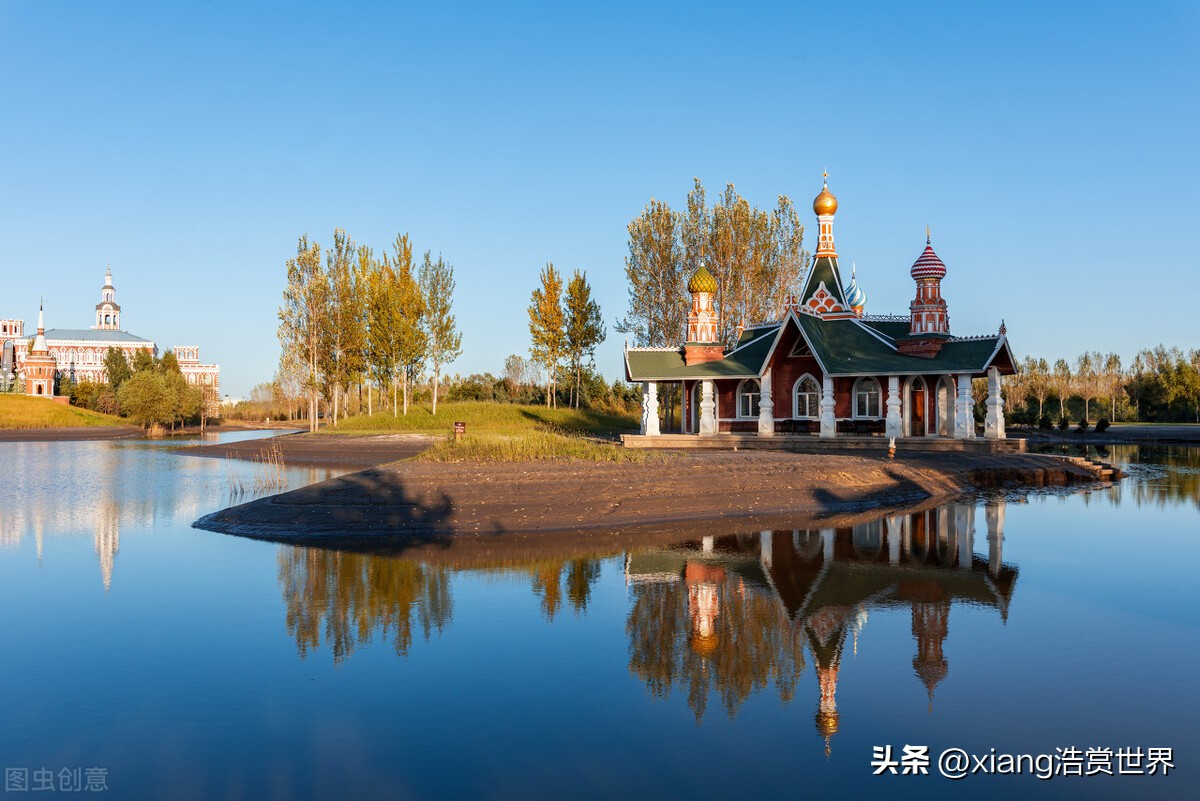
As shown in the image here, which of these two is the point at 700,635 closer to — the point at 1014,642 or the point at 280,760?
the point at 1014,642

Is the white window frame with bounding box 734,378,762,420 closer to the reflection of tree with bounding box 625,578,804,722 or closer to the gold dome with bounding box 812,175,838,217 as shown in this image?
the gold dome with bounding box 812,175,838,217

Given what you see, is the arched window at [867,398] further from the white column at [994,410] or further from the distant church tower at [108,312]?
the distant church tower at [108,312]

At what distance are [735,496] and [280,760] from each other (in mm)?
15628

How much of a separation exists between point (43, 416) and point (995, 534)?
7617 cm

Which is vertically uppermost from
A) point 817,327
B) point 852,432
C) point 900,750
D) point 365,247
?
point 365,247

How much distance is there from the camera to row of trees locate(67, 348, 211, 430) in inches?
2571

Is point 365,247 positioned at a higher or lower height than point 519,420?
higher

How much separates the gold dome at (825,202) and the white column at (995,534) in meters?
21.5

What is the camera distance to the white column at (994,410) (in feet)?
111

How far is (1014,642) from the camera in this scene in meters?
10.1

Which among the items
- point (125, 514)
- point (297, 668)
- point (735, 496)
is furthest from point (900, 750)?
point (125, 514)

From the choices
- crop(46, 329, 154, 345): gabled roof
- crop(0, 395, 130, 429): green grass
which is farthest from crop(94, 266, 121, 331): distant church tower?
crop(0, 395, 130, 429): green grass

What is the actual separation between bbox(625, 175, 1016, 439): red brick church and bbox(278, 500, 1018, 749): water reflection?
56.0 feet

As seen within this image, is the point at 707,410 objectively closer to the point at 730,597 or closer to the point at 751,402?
the point at 751,402
